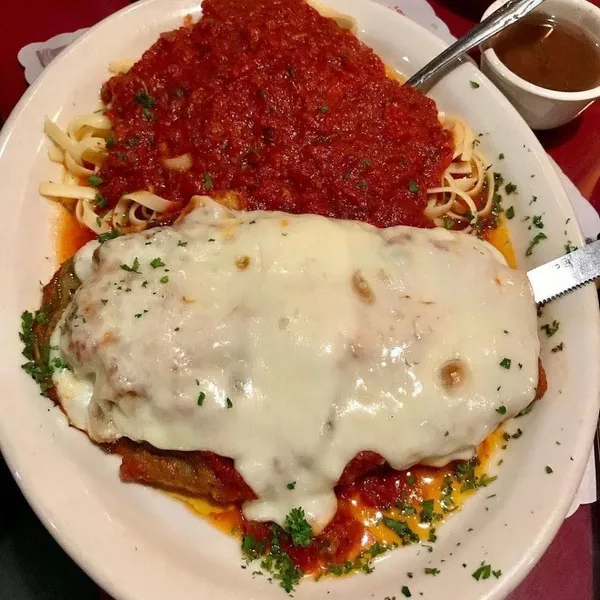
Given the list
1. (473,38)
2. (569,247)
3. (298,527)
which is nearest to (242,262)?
(298,527)

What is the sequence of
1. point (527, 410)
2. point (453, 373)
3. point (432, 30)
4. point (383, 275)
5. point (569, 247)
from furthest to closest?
point (432, 30), point (569, 247), point (527, 410), point (383, 275), point (453, 373)

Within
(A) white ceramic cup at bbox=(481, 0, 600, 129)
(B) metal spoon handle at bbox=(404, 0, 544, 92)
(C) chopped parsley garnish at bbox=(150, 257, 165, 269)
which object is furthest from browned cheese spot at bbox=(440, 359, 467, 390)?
(A) white ceramic cup at bbox=(481, 0, 600, 129)

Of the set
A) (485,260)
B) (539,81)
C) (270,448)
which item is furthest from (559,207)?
(270,448)

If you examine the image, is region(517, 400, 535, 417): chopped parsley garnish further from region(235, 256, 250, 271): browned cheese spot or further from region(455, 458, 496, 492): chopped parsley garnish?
region(235, 256, 250, 271): browned cheese spot

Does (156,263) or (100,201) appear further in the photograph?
(100,201)

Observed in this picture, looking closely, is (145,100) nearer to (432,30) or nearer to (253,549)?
(432,30)

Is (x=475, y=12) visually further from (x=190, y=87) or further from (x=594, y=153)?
(x=190, y=87)
